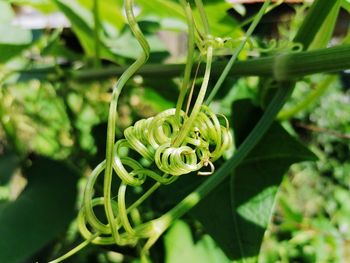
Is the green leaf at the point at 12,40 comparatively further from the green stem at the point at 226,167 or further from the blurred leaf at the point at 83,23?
the green stem at the point at 226,167

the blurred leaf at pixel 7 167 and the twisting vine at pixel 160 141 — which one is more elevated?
the twisting vine at pixel 160 141

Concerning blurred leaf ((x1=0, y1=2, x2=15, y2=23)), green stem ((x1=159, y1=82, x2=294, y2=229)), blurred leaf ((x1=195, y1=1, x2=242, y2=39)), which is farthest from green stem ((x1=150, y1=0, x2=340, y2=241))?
blurred leaf ((x1=0, y1=2, x2=15, y2=23))

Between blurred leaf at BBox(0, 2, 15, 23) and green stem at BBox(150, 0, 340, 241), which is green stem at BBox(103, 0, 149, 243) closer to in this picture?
green stem at BBox(150, 0, 340, 241)

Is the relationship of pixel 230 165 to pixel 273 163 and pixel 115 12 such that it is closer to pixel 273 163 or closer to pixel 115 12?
pixel 273 163

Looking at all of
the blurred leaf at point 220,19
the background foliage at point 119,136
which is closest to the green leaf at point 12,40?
the background foliage at point 119,136

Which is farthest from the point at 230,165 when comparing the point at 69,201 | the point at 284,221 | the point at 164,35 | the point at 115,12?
the point at 164,35
